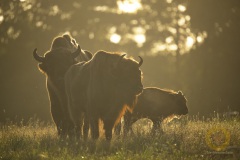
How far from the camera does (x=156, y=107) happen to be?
15.4 meters

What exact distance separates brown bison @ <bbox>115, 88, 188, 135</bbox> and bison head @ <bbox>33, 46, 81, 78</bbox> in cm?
192

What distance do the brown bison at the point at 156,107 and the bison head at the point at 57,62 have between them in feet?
6.30

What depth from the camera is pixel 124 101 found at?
42.4ft

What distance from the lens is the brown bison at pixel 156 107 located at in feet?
49.7

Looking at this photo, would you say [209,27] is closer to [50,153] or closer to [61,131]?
[61,131]

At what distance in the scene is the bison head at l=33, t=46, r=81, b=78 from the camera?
1447cm

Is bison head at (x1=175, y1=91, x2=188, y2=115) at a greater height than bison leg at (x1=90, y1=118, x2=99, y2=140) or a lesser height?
greater

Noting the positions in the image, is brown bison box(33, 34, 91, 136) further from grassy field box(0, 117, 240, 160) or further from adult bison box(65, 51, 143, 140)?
adult bison box(65, 51, 143, 140)

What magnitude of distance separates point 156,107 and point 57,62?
277cm

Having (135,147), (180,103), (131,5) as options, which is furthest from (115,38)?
(135,147)

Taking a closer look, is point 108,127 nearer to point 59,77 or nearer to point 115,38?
point 59,77

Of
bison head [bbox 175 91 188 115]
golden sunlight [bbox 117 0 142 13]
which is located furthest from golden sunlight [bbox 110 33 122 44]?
bison head [bbox 175 91 188 115]

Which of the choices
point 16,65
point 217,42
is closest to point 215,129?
point 217,42

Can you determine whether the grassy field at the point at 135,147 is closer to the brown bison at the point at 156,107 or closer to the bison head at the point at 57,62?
the bison head at the point at 57,62
